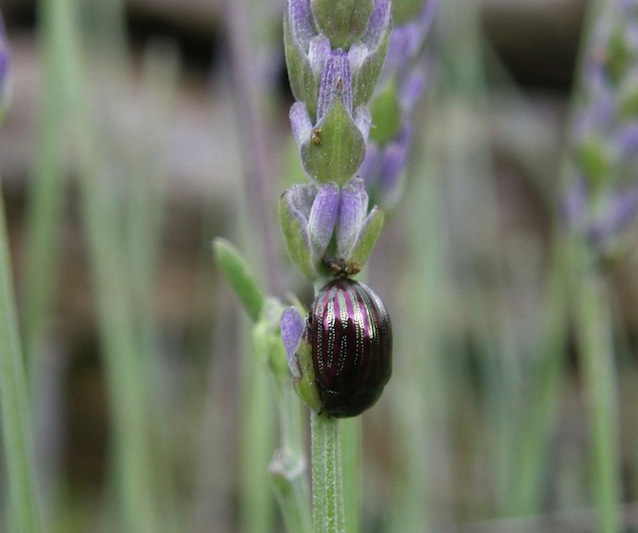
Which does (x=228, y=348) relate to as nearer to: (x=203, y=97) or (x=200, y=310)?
(x=200, y=310)

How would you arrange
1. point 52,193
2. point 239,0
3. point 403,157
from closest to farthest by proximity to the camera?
point 403,157 → point 239,0 → point 52,193

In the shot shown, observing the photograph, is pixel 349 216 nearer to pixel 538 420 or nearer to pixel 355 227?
pixel 355 227

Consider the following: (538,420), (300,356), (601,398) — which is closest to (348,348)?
(300,356)

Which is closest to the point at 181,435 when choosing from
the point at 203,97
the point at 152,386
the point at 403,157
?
the point at 152,386

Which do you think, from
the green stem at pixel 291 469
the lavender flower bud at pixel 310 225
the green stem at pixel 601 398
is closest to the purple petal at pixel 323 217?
the lavender flower bud at pixel 310 225

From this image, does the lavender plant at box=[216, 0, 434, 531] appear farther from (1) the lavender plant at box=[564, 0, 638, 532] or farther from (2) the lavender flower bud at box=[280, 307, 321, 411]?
(1) the lavender plant at box=[564, 0, 638, 532]
